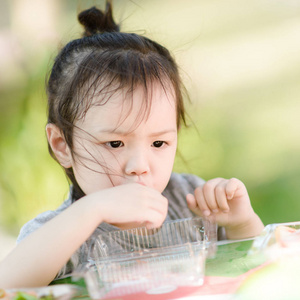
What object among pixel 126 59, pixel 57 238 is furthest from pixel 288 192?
pixel 57 238

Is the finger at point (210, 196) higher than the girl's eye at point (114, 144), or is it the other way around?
the girl's eye at point (114, 144)

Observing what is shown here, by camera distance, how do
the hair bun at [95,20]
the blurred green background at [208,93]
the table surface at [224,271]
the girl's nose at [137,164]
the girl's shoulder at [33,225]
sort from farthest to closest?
the blurred green background at [208,93] → the hair bun at [95,20] → the girl's shoulder at [33,225] → the girl's nose at [137,164] → the table surface at [224,271]

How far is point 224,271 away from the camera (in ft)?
2.35

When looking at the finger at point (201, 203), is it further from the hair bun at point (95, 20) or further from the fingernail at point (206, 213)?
the hair bun at point (95, 20)

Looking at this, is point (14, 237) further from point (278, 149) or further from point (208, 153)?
point (278, 149)

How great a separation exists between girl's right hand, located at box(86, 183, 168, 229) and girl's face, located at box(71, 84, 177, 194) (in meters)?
0.11

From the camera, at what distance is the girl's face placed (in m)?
0.89

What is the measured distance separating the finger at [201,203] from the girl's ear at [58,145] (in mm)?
301

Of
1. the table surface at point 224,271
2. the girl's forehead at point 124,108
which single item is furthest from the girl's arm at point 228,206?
the girl's forehead at point 124,108

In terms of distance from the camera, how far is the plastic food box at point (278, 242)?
65 cm

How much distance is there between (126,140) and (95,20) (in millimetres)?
473

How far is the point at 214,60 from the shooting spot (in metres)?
2.18

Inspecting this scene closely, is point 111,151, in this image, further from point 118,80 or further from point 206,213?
point 206,213

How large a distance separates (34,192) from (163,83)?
1.15m
